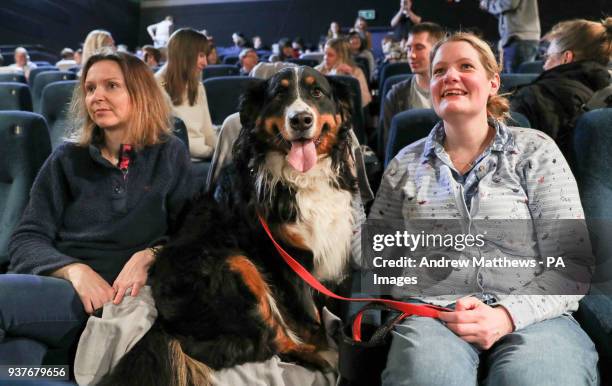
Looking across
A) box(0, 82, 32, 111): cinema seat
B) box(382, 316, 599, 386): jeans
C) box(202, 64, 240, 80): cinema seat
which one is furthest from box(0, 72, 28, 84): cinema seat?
box(382, 316, 599, 386): jeans

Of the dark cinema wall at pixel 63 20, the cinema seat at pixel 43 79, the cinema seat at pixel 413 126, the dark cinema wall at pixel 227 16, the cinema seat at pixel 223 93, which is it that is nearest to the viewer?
the cinema seat at pixel 413 126

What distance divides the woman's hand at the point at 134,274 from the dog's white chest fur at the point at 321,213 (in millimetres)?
469

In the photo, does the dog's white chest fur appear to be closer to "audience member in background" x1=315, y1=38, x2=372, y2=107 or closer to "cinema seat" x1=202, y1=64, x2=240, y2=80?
"audience member in background" x1=315, y1=38, x2=372, y2=107

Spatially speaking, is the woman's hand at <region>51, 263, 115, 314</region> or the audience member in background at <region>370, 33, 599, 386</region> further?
the woman's hand at <region>51, 263, 115, 314</region>

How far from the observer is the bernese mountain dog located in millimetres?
1706

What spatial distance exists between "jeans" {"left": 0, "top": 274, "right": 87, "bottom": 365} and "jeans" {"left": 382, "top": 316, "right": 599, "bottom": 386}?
99cm

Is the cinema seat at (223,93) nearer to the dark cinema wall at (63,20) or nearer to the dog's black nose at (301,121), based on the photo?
the dog's black nose at (301,121)

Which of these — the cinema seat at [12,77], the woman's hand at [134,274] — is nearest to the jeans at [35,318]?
the woman's hand at [134,274]

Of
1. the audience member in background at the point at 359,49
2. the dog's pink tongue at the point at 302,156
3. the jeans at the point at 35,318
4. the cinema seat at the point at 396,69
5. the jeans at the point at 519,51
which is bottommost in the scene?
the jeans at the point at 35,318

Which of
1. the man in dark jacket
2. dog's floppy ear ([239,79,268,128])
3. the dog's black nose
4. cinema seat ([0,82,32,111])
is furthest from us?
cinema seat ([0,82,32,111])

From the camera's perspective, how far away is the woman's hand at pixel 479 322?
1.50 meters

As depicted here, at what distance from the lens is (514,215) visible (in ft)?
5.45

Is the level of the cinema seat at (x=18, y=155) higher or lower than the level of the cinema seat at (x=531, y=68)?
lower

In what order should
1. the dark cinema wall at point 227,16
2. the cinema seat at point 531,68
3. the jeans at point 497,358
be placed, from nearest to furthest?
the jeans at point 497,358 → the cinema seat at point 531,68 → the dark cinema wall at point 227,16
